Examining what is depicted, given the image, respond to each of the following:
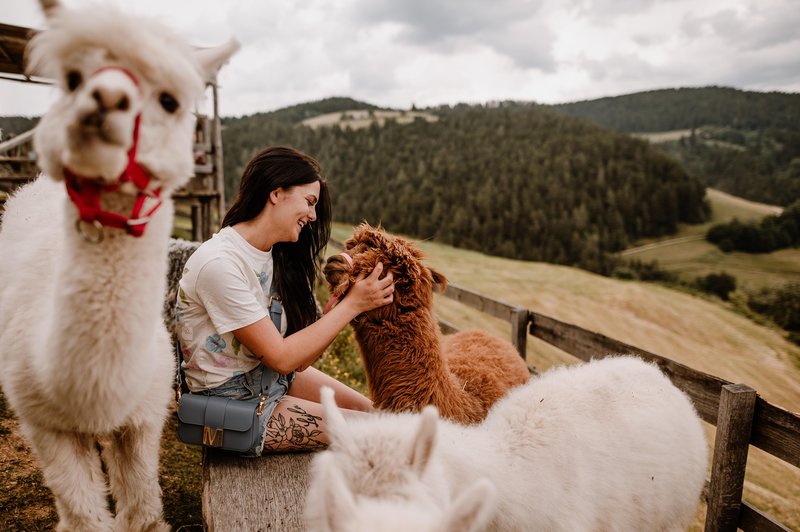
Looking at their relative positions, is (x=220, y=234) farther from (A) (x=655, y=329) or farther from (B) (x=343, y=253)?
(A) (x=655, y=329)

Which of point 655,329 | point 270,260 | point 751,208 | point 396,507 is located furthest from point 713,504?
point 751,208

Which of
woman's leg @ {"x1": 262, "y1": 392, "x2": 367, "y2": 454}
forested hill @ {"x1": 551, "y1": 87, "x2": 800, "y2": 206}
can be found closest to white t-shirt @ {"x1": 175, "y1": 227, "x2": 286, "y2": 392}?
woman's leg @ {"x1": 262, "y1": 392, "x2": 367, "y2": 454}

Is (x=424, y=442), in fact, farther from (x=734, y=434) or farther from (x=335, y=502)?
(x=734, y=434)

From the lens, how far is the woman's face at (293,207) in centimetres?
273

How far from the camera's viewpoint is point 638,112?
15862cm

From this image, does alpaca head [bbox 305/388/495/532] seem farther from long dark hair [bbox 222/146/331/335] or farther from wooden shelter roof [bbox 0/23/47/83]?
wooden shelter roof [bbox 0/23/47/83]

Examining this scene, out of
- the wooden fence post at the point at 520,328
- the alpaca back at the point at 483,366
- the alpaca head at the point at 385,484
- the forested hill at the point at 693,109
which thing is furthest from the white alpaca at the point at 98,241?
the forested hill at the point at 693,109

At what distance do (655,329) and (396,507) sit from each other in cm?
1849

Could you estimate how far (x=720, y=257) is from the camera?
56.1m

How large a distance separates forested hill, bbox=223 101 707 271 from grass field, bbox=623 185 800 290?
2567mm

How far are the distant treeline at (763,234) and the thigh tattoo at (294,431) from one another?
6878 centimetres

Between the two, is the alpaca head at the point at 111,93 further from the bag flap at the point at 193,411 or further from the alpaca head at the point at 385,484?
the bag flap at the point at 193,411

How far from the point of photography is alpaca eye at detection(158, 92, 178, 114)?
151cm

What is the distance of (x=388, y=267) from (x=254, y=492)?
4.59ft
